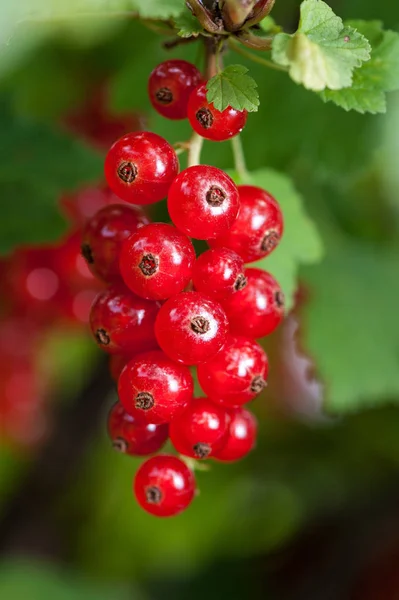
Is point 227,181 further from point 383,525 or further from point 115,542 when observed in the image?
point 115,542

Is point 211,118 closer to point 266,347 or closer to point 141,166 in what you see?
point 141,166

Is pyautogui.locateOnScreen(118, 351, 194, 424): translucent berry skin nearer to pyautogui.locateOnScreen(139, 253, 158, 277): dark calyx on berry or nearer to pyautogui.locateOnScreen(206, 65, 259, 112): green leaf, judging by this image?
pyautogui.locateOnScreen(139, 253, 158, 277): dark calyx on berry

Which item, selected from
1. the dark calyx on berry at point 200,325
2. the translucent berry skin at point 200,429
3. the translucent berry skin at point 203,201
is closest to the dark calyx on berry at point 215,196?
the translucent berry skin at point 203,201

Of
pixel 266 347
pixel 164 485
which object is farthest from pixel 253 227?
pixel 266 347

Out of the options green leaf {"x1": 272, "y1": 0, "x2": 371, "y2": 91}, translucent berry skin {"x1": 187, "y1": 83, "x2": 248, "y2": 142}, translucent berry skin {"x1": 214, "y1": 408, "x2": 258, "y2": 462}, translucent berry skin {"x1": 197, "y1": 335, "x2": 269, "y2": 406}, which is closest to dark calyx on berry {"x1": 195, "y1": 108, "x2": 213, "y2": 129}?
translucent berry skin {"x1": 187, "y1": 83, "x2": 248, "y2": 142}

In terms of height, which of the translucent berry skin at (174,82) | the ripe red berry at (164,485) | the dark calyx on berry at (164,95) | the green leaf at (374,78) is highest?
the green leaf at (374,78)

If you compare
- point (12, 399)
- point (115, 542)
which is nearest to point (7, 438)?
point (12, 399)

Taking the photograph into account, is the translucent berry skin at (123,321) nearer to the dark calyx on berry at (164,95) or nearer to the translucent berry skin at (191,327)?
the translucent berry skin at (191,327)
